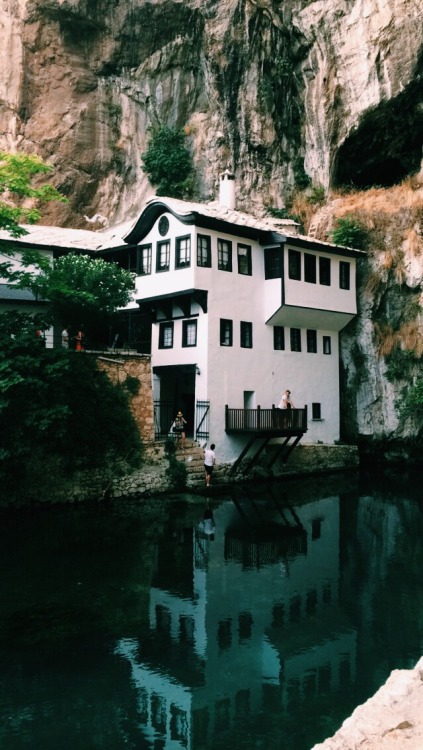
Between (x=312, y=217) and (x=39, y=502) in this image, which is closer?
(x=39, y=502)

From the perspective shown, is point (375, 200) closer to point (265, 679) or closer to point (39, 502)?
point (39, 502)

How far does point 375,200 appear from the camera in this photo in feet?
118

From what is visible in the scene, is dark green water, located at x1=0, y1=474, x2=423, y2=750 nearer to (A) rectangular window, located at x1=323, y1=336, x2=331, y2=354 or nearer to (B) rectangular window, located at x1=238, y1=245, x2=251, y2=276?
(B) rectangular window, located at x1=238, y1=245, x2=251, y2=276

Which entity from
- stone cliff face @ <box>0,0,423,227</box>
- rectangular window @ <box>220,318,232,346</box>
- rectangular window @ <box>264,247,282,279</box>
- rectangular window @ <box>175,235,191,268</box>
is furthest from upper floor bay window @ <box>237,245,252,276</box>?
stone cliff face @ <box>0,0,423,227</box>

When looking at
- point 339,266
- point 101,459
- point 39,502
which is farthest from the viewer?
point 339,266

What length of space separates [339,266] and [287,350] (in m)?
5.22

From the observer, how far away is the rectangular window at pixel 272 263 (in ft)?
97.9

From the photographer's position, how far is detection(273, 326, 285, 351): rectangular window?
101ft

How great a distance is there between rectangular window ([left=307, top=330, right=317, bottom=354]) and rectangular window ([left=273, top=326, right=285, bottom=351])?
6.17 feet

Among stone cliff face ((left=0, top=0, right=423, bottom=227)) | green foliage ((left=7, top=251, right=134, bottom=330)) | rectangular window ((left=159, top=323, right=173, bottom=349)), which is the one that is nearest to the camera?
green foliage ((left=7, top=251, right=134, bottom=330))

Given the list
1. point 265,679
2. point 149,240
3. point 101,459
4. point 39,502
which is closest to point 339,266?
point 149,240

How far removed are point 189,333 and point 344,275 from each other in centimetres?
929

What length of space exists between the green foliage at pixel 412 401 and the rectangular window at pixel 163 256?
13493 millimetres

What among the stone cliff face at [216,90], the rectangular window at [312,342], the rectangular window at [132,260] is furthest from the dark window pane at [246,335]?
the stone cliff face at [216,90]
